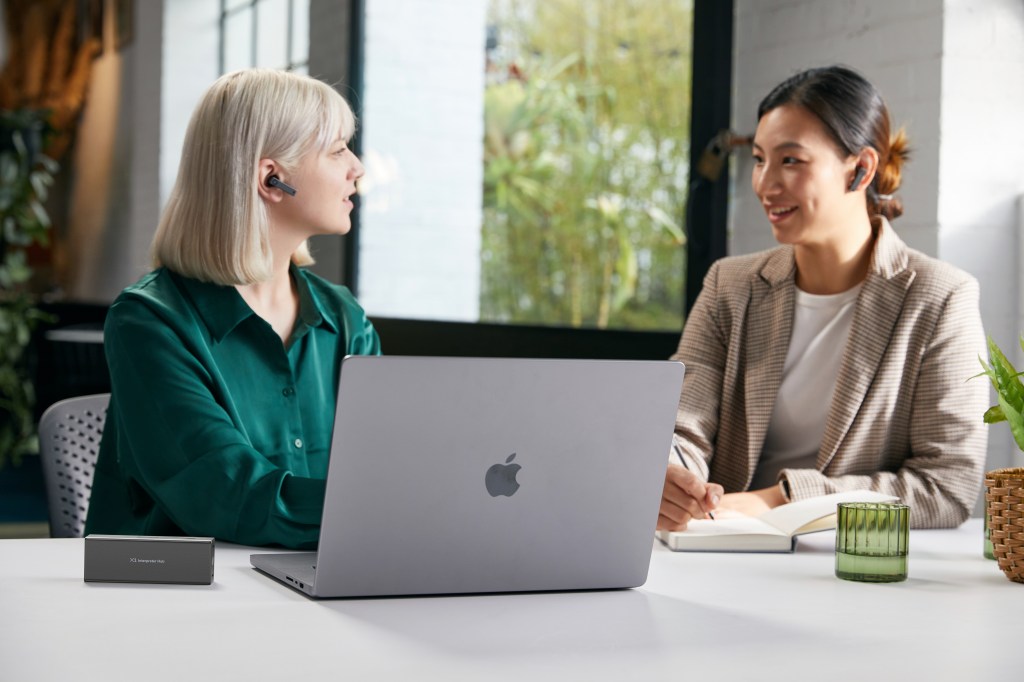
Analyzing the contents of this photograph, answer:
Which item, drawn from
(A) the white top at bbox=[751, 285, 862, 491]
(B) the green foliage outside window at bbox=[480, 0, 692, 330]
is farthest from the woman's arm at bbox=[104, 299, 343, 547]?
(B) the green foliage outside window at bbox=[480, 0, 692, 330]

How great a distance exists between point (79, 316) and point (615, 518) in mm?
6068

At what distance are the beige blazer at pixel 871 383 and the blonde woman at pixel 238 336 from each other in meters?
0.64

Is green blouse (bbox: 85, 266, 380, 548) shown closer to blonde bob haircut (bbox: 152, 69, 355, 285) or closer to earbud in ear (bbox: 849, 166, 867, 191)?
blonde bob haircut (bbox: 152, 69, 355, 285)

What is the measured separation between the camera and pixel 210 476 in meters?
1.46

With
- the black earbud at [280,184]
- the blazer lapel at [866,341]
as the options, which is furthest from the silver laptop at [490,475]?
the blazer lapel at [866,341]

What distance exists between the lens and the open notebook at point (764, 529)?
4.95 ft

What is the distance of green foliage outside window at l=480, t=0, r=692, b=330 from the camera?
11.3ft

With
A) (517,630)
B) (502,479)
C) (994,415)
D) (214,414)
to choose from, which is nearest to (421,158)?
(214,414)

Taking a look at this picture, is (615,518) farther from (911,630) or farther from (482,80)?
(482,80)

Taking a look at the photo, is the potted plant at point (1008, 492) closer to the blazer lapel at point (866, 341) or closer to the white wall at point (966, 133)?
the blazer lapel at point (866, 341)

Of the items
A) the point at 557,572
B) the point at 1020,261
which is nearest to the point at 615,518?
the point at 557,572

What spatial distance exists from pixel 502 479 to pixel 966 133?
185cm

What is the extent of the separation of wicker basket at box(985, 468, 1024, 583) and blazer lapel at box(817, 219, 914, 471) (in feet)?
2.00

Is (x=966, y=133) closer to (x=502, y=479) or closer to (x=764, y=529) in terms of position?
(x=764, y=529)
